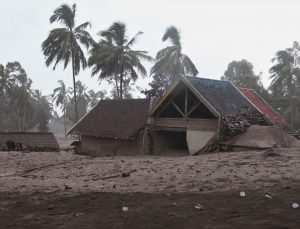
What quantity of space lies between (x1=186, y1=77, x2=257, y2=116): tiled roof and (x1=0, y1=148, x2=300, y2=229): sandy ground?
631 centimetres

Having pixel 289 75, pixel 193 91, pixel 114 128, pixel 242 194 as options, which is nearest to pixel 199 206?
pixel 242 194

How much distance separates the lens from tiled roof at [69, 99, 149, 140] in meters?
21.8

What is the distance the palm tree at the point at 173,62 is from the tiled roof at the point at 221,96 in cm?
1674

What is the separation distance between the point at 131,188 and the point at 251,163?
460 cm

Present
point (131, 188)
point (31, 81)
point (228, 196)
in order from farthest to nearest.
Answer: point (31, 81), point (131, 188), point (228, 196)

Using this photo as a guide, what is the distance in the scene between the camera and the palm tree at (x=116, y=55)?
34.6 meters

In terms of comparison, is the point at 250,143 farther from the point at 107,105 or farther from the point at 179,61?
the point at 179,61

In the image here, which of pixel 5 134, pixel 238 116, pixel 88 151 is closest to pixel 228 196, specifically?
pixel 238 116

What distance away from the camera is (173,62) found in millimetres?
38250

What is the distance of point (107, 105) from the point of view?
2541 cm

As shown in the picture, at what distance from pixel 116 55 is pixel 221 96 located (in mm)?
16413

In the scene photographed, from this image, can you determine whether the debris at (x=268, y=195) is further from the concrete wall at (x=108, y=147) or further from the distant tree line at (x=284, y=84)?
the distant tree line at (x=284, y=84)

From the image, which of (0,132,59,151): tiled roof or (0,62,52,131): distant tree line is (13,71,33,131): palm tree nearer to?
(0,62,52,131): distant tree line

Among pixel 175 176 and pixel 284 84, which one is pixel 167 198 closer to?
pixel 175 176
